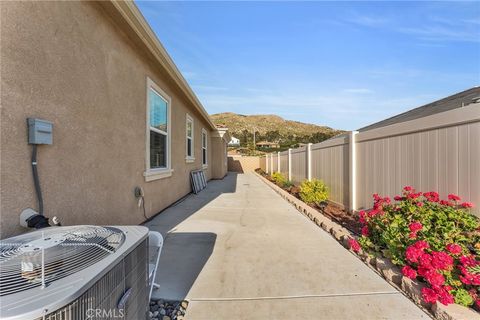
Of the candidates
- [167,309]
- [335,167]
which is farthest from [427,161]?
[167,309]

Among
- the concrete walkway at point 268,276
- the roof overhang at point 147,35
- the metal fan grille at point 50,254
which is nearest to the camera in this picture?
the metal fan grille at point 50,254

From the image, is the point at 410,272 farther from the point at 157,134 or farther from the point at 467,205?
the point at 157,134

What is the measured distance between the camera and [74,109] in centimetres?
304

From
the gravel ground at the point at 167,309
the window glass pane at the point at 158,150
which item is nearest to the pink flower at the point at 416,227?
the gravel ground at the point at 167,309

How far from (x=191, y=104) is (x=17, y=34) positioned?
7.51m

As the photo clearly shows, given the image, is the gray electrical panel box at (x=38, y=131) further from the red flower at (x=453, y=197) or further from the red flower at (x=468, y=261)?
the red flower at (x=453, y=197)

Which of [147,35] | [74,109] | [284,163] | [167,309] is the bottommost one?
[167,309]

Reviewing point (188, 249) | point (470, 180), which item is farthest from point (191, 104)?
point (470, 180)

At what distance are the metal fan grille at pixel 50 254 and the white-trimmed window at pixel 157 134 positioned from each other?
3.65 meters

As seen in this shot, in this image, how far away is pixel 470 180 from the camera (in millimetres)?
3105

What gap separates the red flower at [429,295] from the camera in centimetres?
237

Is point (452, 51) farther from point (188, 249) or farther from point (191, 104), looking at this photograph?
point (188, 249)

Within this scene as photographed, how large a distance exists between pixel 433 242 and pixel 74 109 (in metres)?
4.02

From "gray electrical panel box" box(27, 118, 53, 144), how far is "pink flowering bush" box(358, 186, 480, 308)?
11.7ft
